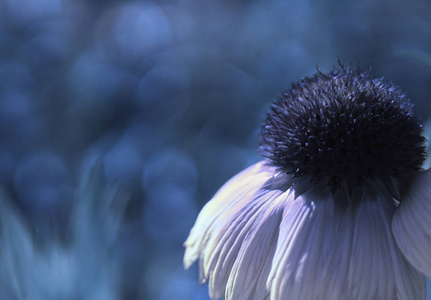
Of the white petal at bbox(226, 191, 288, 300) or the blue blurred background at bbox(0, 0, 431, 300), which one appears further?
the blue blurred background at bbox(0, 0, 431, 300)

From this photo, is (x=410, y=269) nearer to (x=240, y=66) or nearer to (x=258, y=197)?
(x=258, y=197)

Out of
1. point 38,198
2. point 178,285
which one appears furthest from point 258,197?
point 38,198

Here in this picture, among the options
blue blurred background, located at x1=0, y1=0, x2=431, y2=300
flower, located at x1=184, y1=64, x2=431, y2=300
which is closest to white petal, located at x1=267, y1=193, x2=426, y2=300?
flower, located at x1=184, y1=64, x2=431, y2=300

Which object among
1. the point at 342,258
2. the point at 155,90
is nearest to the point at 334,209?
the point at 342,258

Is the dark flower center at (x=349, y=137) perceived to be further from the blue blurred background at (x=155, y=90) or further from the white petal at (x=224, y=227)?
the blue blurred background at (x=155, y=90)

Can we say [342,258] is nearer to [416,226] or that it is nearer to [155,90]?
[416,226]

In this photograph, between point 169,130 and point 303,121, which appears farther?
point 169,130

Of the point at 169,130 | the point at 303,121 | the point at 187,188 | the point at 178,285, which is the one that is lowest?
the point at 178,285

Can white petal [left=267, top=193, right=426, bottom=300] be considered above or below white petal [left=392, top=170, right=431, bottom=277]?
below

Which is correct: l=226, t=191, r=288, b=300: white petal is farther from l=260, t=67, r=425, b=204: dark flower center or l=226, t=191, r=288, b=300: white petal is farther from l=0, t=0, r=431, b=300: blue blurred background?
l=0, t=0, r=431, b=300: blue blurred background
